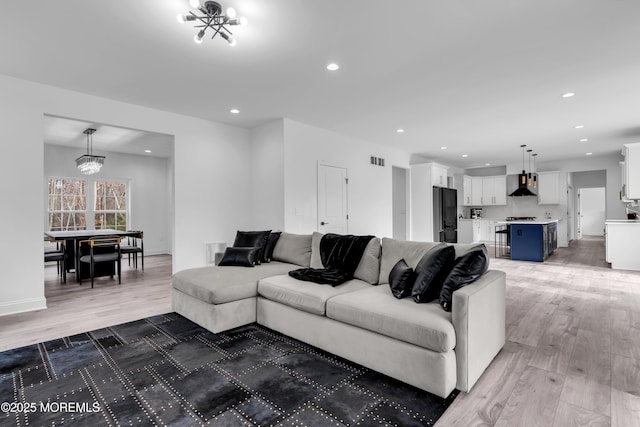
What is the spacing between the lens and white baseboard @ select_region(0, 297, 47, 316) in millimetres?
3648

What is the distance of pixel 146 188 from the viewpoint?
8641 mm

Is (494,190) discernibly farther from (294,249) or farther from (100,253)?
(100,253)

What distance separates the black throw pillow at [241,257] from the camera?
12.7 ft

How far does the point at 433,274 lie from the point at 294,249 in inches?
78.9

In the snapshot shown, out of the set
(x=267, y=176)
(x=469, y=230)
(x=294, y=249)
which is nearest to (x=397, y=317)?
(x=294, y=249)

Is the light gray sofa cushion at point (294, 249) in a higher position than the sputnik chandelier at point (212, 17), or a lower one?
lower

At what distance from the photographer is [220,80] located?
3.80 m

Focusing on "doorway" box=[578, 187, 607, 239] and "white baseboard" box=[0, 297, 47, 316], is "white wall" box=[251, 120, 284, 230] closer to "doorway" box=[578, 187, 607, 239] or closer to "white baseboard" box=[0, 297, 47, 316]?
"white baseboard" box=[0, 297, 47, 316]

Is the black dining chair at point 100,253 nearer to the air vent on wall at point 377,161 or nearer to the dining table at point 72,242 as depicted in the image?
the dining table at point 72,242

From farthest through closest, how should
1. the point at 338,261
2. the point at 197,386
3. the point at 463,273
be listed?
the point at 338,261 < the point at 463,273 < the point at 197,386

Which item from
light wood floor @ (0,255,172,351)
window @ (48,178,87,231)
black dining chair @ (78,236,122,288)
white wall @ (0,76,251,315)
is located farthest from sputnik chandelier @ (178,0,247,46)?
window @ (48,178,87,231)

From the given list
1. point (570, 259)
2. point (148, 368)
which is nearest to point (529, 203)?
point (570, 259)

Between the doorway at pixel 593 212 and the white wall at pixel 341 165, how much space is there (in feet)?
34.5

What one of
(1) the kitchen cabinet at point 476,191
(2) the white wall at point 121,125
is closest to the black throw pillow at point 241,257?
(2) the white wall at point 121,125
